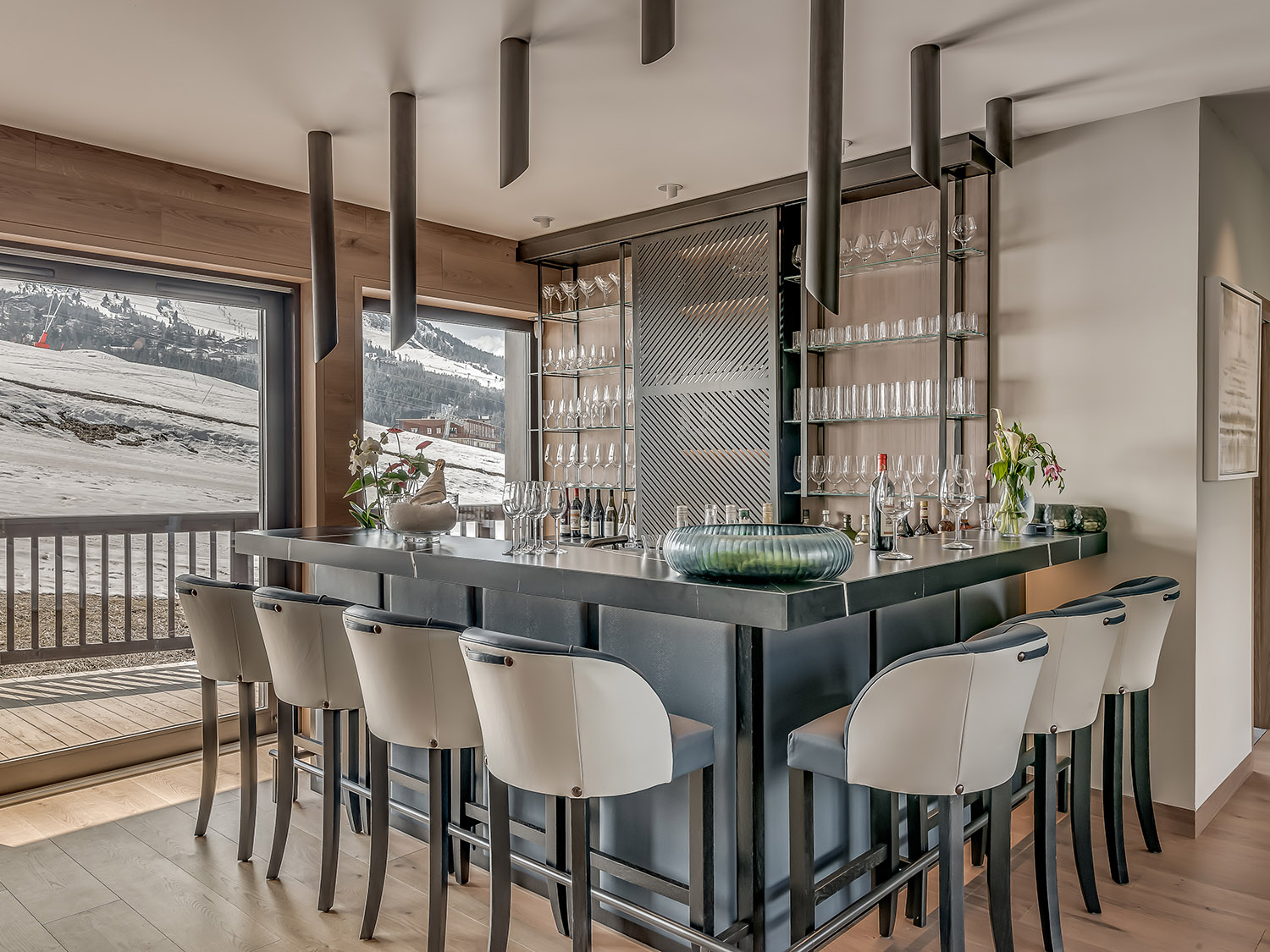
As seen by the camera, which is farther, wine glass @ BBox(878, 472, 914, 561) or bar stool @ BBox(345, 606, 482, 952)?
wine glass @ BBox(878, 472, 914, 561)

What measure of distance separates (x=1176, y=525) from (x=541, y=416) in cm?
341

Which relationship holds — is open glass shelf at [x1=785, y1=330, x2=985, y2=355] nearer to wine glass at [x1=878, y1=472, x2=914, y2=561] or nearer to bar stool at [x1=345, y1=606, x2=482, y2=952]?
wine glass at [x1=878, y1=472, x2=914, y2=561]

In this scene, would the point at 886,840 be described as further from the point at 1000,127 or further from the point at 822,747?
the point at 1000,127

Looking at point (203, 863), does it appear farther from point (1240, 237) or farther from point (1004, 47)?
point (1240, 237)

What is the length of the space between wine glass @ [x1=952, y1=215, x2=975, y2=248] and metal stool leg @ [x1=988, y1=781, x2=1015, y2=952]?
7.89 feet

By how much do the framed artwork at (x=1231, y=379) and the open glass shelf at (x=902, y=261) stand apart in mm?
867

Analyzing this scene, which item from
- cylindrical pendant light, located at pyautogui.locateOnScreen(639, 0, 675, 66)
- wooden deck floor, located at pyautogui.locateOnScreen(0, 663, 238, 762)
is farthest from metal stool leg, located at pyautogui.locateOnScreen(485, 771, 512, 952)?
wooden deck floor, located at pyautogui.locateOnScreen(0, 663, 238, 762)

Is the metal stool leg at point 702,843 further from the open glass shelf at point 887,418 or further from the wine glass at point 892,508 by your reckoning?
the open glass shelf at point 887,418

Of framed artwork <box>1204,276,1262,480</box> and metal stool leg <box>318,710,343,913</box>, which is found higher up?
framed artwork <box>1204,276,1262,480</box>

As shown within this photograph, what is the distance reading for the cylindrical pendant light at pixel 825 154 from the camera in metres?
2.12

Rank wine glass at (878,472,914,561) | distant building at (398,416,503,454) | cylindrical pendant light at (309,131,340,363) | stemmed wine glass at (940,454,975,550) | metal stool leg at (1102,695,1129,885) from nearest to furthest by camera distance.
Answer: wine glass at (878,472,914,561)
metal stool leg at (1102,695,1129,885)
stemmed wine glass at (940,454,975,550)
cylindrical pendant light at (309,131,340,363)
distant building at (398,416,503,454)

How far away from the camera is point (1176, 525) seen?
10.6 feet

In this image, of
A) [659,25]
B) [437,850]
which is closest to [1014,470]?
[659,25]

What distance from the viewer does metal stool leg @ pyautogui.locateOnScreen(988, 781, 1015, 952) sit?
6.75 ft
